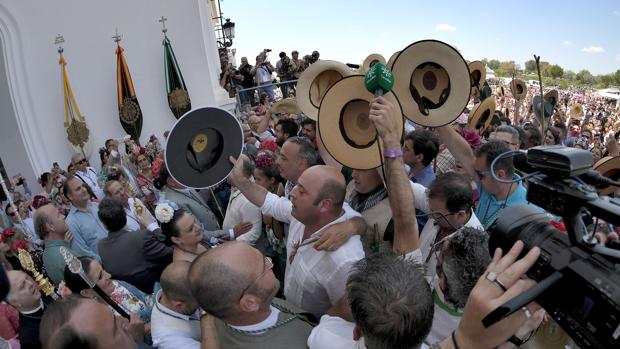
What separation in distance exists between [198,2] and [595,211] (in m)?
13.3

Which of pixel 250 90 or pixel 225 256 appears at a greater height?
pixel 250 90

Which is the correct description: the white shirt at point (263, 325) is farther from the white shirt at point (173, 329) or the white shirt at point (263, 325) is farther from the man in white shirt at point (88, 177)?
the man in white shirt at point (88, 177)

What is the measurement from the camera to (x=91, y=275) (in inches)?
100

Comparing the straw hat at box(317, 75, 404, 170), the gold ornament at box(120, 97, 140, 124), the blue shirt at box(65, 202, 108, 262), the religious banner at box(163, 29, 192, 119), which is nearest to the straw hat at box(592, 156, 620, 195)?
the straw hat at box(317, 75, 404, 170)

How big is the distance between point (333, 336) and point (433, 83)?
210 cm

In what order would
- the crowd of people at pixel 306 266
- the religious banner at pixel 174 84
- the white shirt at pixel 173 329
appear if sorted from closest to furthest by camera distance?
the crowd of people at pixel 306 266 < the white shirt at pixel 173 329 < the religious banner at pixel 174 84

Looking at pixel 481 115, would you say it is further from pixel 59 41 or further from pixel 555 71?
pixel 555 71

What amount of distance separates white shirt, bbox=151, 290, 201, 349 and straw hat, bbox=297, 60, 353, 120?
290 cm

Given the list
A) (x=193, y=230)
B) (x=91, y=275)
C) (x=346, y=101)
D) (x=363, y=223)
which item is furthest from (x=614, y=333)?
(x=91, y=275)

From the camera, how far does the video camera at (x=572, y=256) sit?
38.8 inches

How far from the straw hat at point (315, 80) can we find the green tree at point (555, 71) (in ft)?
256

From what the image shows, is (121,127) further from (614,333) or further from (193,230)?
(614,333)

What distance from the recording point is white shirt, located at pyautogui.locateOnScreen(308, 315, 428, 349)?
1.56m

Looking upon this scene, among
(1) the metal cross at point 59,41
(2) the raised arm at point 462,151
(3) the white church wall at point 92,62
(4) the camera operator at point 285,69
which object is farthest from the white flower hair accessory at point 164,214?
(4) the camera operator at point 285,69
